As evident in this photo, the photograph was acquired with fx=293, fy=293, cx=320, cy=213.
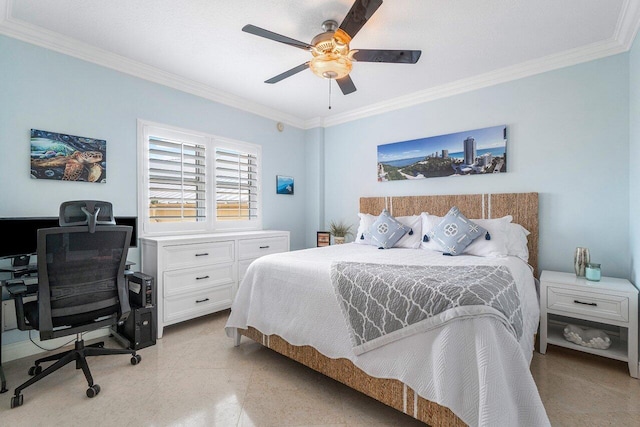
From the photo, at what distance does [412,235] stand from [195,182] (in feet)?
8.72

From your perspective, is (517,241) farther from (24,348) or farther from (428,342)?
(24,348)

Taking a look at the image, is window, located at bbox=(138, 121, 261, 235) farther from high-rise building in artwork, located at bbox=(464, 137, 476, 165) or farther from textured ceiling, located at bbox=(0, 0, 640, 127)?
high-rise building in artwork, located at bbox=(464, 137, 476, 165)

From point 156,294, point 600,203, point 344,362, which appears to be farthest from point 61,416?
point 600,203

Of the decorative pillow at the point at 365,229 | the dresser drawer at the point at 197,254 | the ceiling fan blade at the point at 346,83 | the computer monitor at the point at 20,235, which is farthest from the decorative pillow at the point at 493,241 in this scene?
the computer monitor at the point at 20,235

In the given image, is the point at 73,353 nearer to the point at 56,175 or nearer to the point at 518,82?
the point at 56,175

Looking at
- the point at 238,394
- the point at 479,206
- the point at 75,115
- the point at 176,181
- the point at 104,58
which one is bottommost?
the point at 238,394

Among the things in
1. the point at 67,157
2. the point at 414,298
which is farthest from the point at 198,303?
the point at 414,298

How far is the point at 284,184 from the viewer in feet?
15.1

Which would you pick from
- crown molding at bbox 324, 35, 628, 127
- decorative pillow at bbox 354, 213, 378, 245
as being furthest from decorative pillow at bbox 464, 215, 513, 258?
crown molding at bbox 324, 35, 628, 127

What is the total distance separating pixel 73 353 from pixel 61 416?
456 mm

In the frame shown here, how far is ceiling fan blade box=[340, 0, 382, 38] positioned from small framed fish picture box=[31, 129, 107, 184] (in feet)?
8.19

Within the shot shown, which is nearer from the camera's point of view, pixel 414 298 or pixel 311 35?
pixel 414 298

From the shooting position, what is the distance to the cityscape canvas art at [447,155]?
3.20m

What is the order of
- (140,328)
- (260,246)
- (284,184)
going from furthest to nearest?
(284,184) → (260,246) → (140,328)
